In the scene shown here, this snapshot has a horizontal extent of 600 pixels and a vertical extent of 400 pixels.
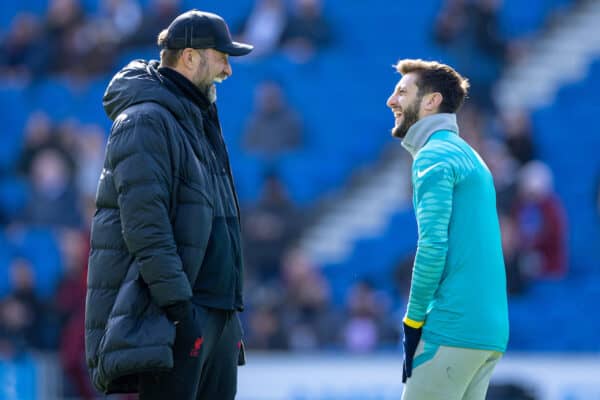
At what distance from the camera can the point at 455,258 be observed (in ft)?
14.1

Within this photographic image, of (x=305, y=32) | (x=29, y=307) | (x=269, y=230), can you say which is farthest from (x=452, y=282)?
(x=305, y=32)

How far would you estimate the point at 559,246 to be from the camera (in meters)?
10.8

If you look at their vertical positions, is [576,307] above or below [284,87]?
below

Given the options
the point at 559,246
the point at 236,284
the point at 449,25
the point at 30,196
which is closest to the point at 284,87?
the point at 449,25

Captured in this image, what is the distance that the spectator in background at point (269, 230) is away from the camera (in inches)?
454

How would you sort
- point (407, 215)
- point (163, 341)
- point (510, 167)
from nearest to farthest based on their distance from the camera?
point (163, 341) < point (510, 167) < point (407, 215)

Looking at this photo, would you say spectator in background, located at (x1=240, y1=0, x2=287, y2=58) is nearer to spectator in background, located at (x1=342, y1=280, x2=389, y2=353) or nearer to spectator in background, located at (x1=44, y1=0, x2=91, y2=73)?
spectator in background, located at (x1=44, y1=0, x2=91, y2=73)

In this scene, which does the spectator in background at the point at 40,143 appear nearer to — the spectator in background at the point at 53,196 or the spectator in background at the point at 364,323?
the spectator in background at the point at 53,196

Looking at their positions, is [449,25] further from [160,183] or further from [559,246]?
[160,183]

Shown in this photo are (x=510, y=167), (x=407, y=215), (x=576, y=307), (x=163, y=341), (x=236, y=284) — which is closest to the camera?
(x=163, y=341)

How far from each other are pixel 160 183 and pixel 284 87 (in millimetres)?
9288

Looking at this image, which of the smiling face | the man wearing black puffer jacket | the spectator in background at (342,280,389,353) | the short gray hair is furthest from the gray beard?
the spectator in background at (342,280,389,353)

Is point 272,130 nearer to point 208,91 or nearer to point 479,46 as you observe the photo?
point 479,46

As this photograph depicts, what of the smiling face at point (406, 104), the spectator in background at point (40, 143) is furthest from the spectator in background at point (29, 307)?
the smiling face at point (406, 104)
